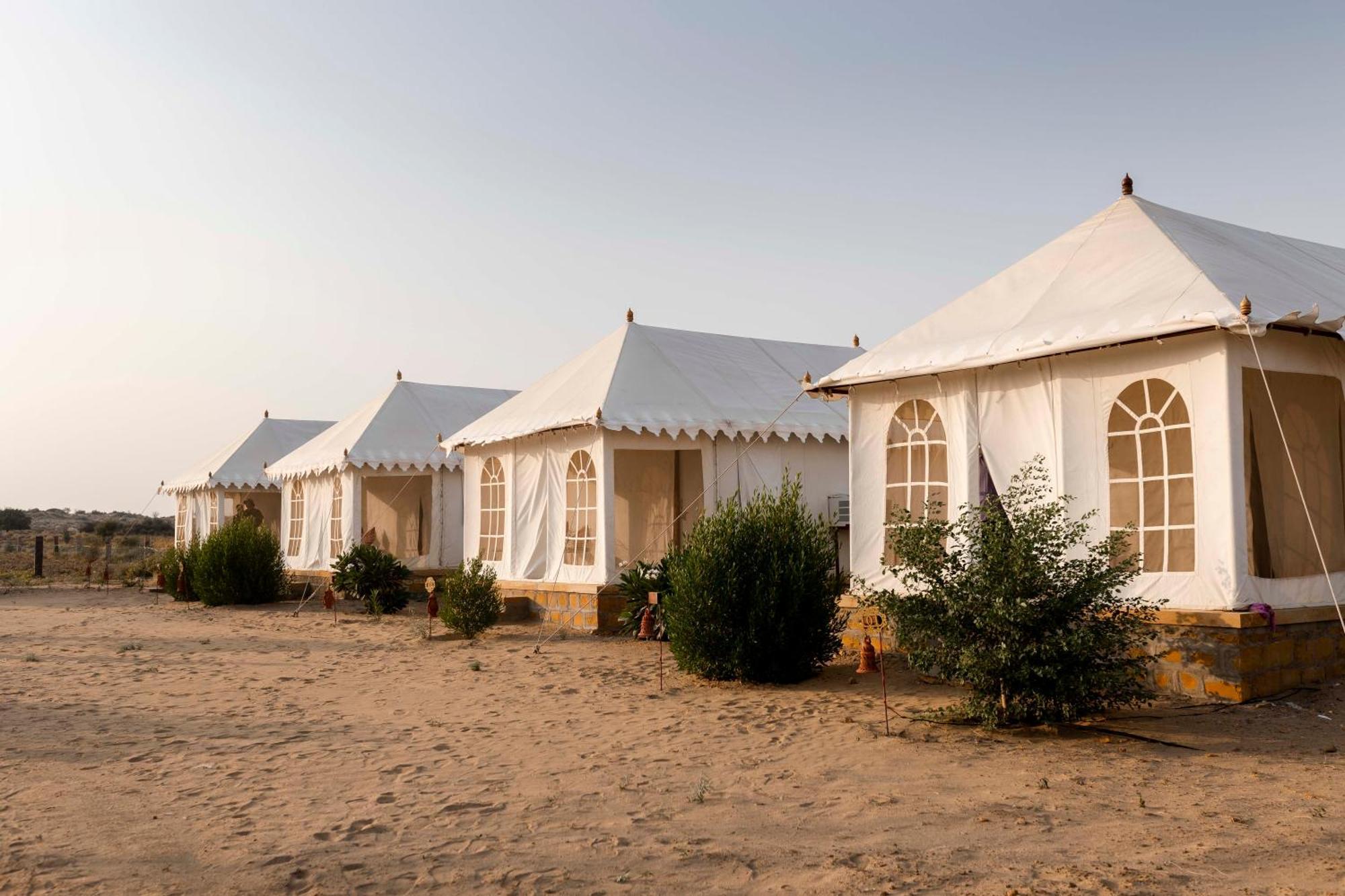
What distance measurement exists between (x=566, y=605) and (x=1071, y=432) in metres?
6.85

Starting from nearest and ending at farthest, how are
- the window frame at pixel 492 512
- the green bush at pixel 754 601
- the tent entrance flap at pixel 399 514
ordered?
1. the green bush at pixel 754 601
2. the window frame at pixel 492 512
3. the tent entrance flap at pixel 399 514

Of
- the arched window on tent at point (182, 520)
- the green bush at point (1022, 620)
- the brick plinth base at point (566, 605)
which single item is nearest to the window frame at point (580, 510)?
the brick plinth base at point (566, 605)

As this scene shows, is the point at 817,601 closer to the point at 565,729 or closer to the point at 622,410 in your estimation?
the point at 565,729

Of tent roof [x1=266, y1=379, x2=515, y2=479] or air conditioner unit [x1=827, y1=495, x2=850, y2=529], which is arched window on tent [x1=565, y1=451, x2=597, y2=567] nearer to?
air conditioner unit [x1=827, y1=495, x2=850, y2=529]

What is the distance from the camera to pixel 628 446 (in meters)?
12.9

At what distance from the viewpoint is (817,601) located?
863 cm

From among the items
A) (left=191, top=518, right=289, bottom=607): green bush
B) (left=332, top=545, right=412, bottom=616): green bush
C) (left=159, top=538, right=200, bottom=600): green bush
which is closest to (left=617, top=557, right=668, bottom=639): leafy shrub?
(left=332, top=545, right=412, bottom=616): green bush

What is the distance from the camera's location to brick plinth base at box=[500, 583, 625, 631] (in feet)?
41.0

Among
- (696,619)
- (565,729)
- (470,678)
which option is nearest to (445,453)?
(470,678)

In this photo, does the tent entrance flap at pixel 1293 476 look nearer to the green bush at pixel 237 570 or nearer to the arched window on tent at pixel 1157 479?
the arched window on tent at pixel 1157 479

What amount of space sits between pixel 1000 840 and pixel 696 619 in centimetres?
427

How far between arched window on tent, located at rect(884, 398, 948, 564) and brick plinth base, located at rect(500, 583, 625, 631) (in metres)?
4.13

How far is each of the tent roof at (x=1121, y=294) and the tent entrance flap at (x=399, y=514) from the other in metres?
11.2

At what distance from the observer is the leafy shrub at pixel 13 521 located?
48.5 m
